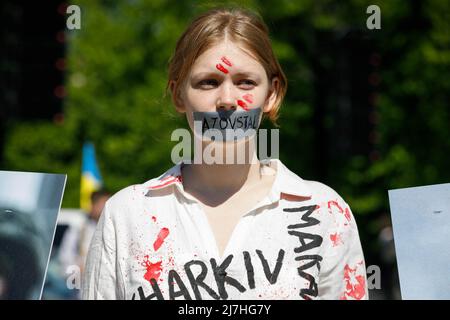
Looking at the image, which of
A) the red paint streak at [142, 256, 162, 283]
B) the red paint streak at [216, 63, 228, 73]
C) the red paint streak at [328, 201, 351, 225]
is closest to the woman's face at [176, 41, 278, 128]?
the red paint streak at [216, 63, 228, 73]

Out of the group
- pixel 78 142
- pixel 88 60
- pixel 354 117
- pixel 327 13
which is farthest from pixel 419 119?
pixel 78 142

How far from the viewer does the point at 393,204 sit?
2619 millimetres

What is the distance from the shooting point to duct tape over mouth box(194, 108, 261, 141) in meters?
2.49

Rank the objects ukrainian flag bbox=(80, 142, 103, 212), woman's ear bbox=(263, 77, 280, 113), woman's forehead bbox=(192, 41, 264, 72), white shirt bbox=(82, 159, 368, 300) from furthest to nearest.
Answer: ukrainian flag bbox=(80, 142, 103, 212), woman's ear bbox=(263, 77, 280, 113), woman's forehead bbox=(192, 41, 264, 72), white shirt bbox=(82, 159, 368, 300)

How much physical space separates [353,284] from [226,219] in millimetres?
389

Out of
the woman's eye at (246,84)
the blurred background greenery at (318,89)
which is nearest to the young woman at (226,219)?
the woman's eye at (246,84)

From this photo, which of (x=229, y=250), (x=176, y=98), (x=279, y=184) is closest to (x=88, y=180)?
(x=176, y=98)

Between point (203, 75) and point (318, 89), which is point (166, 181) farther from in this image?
point (318, 89)

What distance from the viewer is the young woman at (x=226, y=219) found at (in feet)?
7.82

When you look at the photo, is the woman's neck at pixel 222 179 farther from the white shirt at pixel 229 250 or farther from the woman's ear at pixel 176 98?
the woman's ear at pixel 176 98

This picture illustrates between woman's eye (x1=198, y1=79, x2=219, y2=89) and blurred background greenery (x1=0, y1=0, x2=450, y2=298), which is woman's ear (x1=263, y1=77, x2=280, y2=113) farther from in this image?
blurred background greenery (x1=0, y1=0, x2=450, y2=298)

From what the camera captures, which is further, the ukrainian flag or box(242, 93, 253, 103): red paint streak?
the ukrainian flag

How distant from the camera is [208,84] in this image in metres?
2.50
